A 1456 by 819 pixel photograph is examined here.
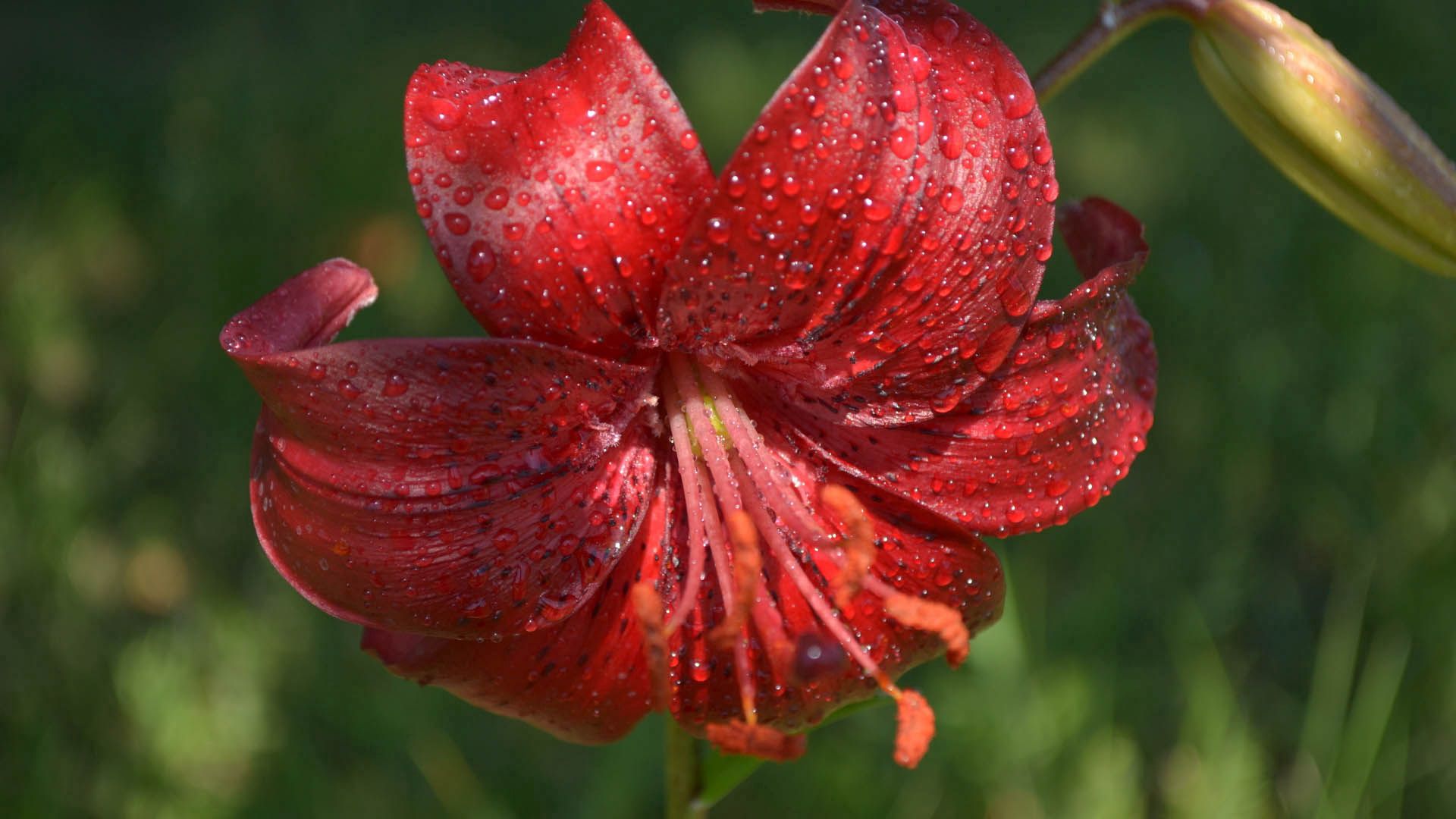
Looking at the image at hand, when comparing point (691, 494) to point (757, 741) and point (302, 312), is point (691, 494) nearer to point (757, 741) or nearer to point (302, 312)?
point (757, 741)

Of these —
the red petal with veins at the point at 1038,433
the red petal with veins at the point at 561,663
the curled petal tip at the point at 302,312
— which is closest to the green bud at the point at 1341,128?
the red petal with veins at the point at 1038,433

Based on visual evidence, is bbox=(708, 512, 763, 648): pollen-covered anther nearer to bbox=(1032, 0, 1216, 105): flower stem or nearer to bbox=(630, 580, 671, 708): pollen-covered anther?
bbox=(630, 580, 671, 708): pollen-covered anther

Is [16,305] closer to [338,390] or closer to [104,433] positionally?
[104,433]

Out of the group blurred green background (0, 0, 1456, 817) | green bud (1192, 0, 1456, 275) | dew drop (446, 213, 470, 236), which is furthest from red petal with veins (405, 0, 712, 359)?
blurred green background (0, 0, 1456, 817)

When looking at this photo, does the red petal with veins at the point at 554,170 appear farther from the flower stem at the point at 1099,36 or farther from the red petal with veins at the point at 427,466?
the flower stem at the point at 1099,36

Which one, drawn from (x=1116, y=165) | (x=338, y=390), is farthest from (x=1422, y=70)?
(x=338, y=390)

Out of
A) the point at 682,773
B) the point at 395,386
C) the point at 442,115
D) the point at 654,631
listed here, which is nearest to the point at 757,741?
the point at 654,631
